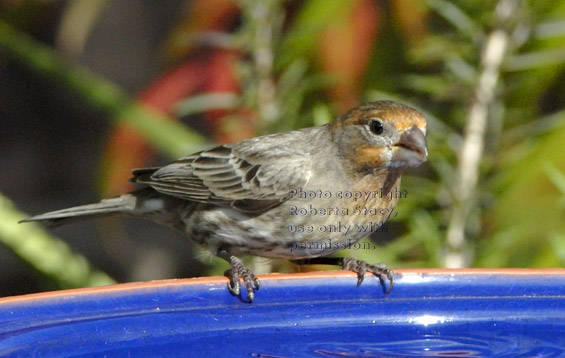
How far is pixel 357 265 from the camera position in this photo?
374cm

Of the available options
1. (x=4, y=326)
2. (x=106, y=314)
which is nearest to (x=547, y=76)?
(x=106, y=314)

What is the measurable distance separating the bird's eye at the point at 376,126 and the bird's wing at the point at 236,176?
319mm

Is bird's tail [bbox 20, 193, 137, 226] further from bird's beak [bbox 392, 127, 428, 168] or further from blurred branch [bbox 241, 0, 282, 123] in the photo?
bird's beak [bbox 392, 127, 428, 168]

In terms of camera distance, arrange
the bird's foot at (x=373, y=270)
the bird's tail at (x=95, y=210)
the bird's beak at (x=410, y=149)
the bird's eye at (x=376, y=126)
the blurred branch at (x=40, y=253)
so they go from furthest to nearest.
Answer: the blurred branch at (x=40, y=253)
the bird's tail at (x=95, y=210)
the bird's eye at (x=376, y=126)
the bird's beak at (x=410, y=149)
the bird's foot at (x=373, y=270)

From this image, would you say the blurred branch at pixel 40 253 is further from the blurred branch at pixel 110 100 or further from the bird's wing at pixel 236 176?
the blurred branch at pixel 110 100

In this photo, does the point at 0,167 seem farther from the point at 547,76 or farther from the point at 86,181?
the point at 547,76

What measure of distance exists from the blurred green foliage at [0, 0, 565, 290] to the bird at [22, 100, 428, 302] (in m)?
0.18

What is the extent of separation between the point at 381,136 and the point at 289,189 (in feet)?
1.42

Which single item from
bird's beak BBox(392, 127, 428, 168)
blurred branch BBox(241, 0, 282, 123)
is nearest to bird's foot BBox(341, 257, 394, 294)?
bird's beak BBox(392, 127, 428, 168)

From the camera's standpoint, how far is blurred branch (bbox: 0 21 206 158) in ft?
15.1

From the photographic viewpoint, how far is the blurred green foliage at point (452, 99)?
408cm

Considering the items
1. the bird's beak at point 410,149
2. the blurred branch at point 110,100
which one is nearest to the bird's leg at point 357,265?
the bird's beak at point 410,149

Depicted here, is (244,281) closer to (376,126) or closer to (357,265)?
(357,265)

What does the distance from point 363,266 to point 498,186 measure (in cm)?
91
